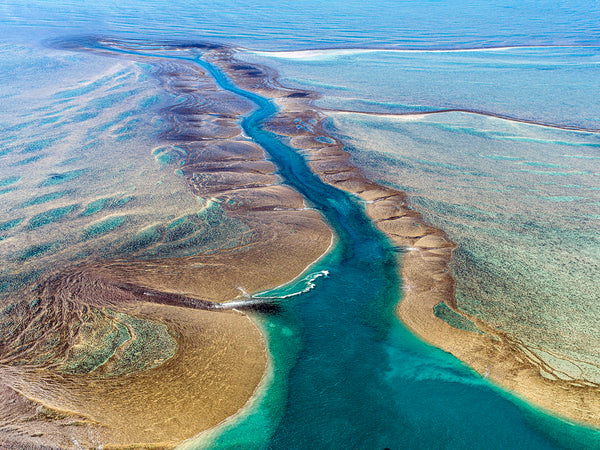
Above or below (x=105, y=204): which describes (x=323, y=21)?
above

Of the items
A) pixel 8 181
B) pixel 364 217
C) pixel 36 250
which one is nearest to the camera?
pixel 36 250

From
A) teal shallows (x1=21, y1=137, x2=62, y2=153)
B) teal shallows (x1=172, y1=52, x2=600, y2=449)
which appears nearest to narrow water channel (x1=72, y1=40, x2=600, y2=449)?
teal shallows (x1=172, y1=52, x2=600, y2=449)

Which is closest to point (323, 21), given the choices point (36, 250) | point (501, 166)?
point (501, 166)

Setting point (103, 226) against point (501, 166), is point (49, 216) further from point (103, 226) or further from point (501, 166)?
point (501, 166)

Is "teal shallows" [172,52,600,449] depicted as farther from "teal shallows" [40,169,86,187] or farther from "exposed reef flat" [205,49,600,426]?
"teal shallows" [40,169,86,187]

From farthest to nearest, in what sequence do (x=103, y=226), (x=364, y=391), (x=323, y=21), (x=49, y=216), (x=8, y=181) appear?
(x=323, y=21)
(x=8, y=181)
(x=49, y=216)
(x=103, y=226)
(x=364, y=391)

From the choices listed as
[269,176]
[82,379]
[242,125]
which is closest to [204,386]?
[82,379]

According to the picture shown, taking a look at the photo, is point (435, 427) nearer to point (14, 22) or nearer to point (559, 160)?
point (559, 160)

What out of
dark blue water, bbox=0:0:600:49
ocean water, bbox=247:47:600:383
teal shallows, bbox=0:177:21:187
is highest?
dark blue water, bbox=0:0:600:49
